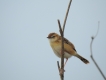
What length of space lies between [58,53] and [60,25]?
10.2ft

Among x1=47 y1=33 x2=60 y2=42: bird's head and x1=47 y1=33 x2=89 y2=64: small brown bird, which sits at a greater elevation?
x1=47 y1=33 x2=60 y2=42: bird's head

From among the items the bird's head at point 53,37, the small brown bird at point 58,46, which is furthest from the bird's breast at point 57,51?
the bird's head at point 53,37

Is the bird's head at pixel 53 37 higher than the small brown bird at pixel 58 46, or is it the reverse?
the bird's head at pixel 53 37

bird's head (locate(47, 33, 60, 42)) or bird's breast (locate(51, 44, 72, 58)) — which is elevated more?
bird's head (locate(47, 33, 60, 42))

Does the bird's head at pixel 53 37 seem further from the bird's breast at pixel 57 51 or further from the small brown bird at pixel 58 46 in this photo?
the bird's breast at pixel 57 51

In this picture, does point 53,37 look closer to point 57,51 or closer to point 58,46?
point 58,46

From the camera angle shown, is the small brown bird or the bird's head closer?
the small brown bird

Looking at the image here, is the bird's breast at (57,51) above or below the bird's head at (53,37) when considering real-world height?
below

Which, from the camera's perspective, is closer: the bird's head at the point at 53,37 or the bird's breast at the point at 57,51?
the bird's breast at the point at 57,51

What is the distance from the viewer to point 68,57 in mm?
5316

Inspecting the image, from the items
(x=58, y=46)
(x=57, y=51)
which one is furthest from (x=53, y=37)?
(x=57, y=51)

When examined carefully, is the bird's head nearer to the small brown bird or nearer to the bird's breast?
the small brown bird

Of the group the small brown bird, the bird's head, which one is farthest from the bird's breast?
the bird's head

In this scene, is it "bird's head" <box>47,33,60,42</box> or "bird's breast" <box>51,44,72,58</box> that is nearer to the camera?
"bird's breast" <box>51,44,72,58</box>
